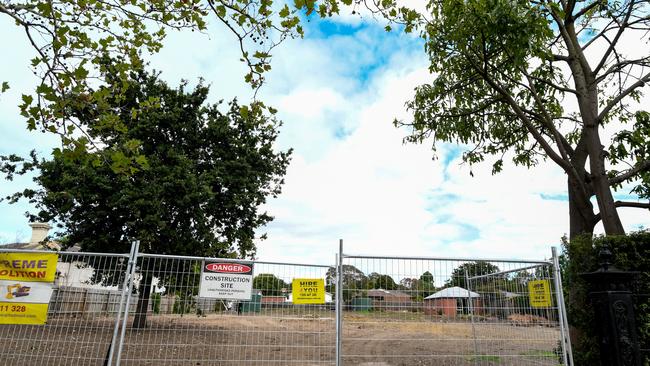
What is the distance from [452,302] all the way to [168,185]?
37.3 ft

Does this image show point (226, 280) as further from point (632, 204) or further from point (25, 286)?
point (632, 204)

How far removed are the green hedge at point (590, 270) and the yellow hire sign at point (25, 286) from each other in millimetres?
8635

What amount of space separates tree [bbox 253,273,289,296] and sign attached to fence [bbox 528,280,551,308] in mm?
4019

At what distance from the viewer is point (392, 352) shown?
→ 9.57 m

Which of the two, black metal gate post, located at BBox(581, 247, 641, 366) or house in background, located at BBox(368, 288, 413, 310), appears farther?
house in background, located at BBox(368, 288, 413, 310)

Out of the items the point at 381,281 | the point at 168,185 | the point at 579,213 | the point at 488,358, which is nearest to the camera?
the point at 381,281

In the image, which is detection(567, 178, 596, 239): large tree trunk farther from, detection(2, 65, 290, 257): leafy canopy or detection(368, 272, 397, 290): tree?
detection(2, 65, 290, 257): leafy canopy

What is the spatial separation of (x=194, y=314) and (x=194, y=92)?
1263 cm

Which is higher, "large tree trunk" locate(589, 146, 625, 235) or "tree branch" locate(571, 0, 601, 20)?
"tree branch" locate(571, 0, 601, 20)

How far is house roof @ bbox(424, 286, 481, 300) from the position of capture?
19.6 feet

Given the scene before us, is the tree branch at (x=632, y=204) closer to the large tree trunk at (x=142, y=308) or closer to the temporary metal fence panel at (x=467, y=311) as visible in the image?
the temporary metal fence panel at (x=467, y=311)

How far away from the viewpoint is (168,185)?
558 inches

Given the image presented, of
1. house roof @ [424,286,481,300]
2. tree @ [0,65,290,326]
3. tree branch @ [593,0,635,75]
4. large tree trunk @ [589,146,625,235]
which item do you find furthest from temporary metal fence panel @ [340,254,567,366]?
tree @ [0,65,290,326]

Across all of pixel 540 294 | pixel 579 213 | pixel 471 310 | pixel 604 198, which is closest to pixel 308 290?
pixel 471 310
